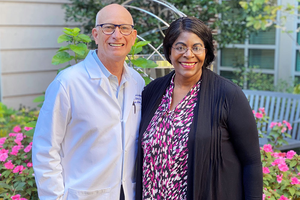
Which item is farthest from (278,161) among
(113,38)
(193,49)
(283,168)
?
(113,38)

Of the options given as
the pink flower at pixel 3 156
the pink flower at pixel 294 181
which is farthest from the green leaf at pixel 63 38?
the pink flower at pixel 294 181

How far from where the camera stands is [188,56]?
78.0 inches

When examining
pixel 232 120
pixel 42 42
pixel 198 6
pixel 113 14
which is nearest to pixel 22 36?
pixel 42 42

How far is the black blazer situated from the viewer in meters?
1.88

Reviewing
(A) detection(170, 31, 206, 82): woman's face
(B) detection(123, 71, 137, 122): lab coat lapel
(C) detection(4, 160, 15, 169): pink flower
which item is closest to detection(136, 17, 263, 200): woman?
(A) detection(170, 31, 206, 82): woman's face

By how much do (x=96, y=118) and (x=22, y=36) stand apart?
4.23 metres

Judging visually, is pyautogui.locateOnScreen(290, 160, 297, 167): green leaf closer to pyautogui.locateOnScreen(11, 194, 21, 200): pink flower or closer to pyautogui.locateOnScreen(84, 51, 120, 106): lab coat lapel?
pyautogui.locateOnScreen(84, 51, 120, 106): lab coat lapel

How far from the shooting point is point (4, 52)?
5457 mm

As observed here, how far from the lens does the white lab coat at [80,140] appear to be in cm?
193

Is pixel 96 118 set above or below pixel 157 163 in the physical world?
above

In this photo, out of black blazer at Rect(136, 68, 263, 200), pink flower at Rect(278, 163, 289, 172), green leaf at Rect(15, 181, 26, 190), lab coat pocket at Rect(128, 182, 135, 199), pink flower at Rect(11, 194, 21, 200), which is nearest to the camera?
black blazer at Rect(136, 68, 263, 200)

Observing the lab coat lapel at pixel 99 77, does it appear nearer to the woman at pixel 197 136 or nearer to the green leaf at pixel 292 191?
the woman at pixel 197 136

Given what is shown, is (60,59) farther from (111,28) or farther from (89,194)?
(89,194)

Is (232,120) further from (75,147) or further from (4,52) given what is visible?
(4,52)
